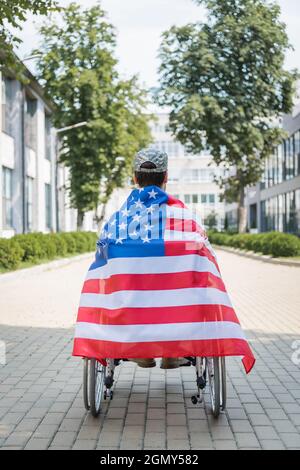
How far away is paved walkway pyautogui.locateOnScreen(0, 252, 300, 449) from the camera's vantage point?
13.9ft

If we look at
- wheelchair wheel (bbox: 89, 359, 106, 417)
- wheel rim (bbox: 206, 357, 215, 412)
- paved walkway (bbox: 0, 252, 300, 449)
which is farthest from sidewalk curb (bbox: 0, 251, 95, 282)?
wheel rim (bbox: 206, 357, 215, 412)

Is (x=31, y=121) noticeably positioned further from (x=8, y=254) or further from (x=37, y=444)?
(x=37, y=444)

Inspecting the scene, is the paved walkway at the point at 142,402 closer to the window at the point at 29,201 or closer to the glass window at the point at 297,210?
the window at the point at 29,201

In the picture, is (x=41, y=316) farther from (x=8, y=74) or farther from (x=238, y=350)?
(x=8, y=74)

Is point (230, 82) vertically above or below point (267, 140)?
above

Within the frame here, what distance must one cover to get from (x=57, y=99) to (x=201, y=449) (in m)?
37.0

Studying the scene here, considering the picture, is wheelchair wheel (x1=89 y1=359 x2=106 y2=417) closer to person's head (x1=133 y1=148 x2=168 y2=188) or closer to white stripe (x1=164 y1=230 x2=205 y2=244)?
white stripe (x1=164 y1=230 x2=205 y2=244)

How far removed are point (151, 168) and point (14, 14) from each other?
23.5ft

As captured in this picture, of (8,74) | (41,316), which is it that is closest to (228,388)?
(41,316)

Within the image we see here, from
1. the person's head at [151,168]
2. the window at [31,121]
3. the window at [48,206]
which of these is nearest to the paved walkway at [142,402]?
the person's head at [151,168]

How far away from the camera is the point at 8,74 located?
29625 mm

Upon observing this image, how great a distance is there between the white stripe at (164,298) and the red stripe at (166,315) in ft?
0.09

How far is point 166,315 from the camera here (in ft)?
14.8

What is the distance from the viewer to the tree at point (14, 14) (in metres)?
10.6
